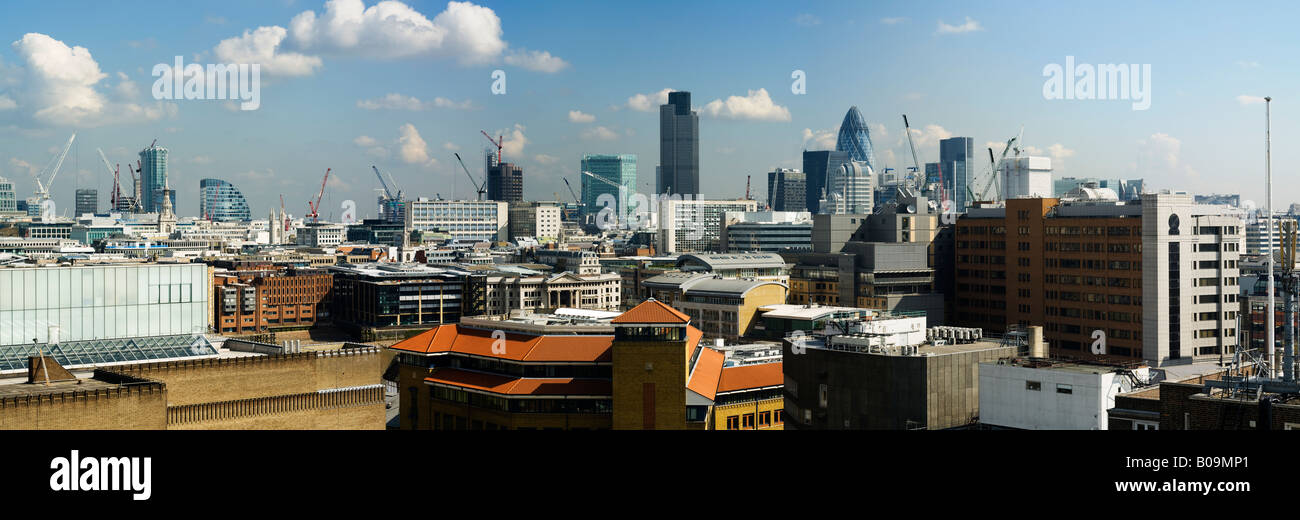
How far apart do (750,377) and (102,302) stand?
1759cm

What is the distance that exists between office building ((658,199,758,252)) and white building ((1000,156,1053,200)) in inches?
1222

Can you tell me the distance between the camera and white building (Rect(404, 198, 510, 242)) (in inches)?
7323

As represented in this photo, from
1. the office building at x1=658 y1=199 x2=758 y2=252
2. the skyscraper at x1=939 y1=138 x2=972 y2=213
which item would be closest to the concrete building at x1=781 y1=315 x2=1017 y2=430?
the office building at x1=658 y1=199 x2=758 y2=252

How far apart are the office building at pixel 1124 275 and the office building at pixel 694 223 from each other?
69.4 m

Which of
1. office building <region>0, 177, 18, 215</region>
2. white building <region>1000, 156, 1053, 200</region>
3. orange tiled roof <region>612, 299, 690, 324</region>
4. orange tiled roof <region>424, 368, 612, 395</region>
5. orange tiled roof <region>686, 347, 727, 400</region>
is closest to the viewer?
orange tiled roof <region>612, 299, 690, 324</region>

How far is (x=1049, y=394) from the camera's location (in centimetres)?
2300

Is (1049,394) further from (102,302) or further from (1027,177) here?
(1027,177)

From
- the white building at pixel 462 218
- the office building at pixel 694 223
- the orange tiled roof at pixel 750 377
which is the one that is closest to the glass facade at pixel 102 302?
the orange tiled roof at pixel 750 377

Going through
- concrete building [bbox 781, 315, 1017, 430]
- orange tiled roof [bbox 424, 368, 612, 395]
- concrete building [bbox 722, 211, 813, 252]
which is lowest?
orange tiled roof [bbox 424, 368, 612, 395]

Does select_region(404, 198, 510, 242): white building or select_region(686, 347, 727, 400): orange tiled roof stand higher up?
select_region(404, 198, 510, 242): white building

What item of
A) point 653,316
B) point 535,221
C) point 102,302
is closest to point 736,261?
point 653,316

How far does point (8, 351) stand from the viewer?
77.6 ft

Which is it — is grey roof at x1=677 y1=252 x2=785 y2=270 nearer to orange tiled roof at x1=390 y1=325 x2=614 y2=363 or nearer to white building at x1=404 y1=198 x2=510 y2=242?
orange tiled roof at x1=390 y1=325 x2=614 y2=363
